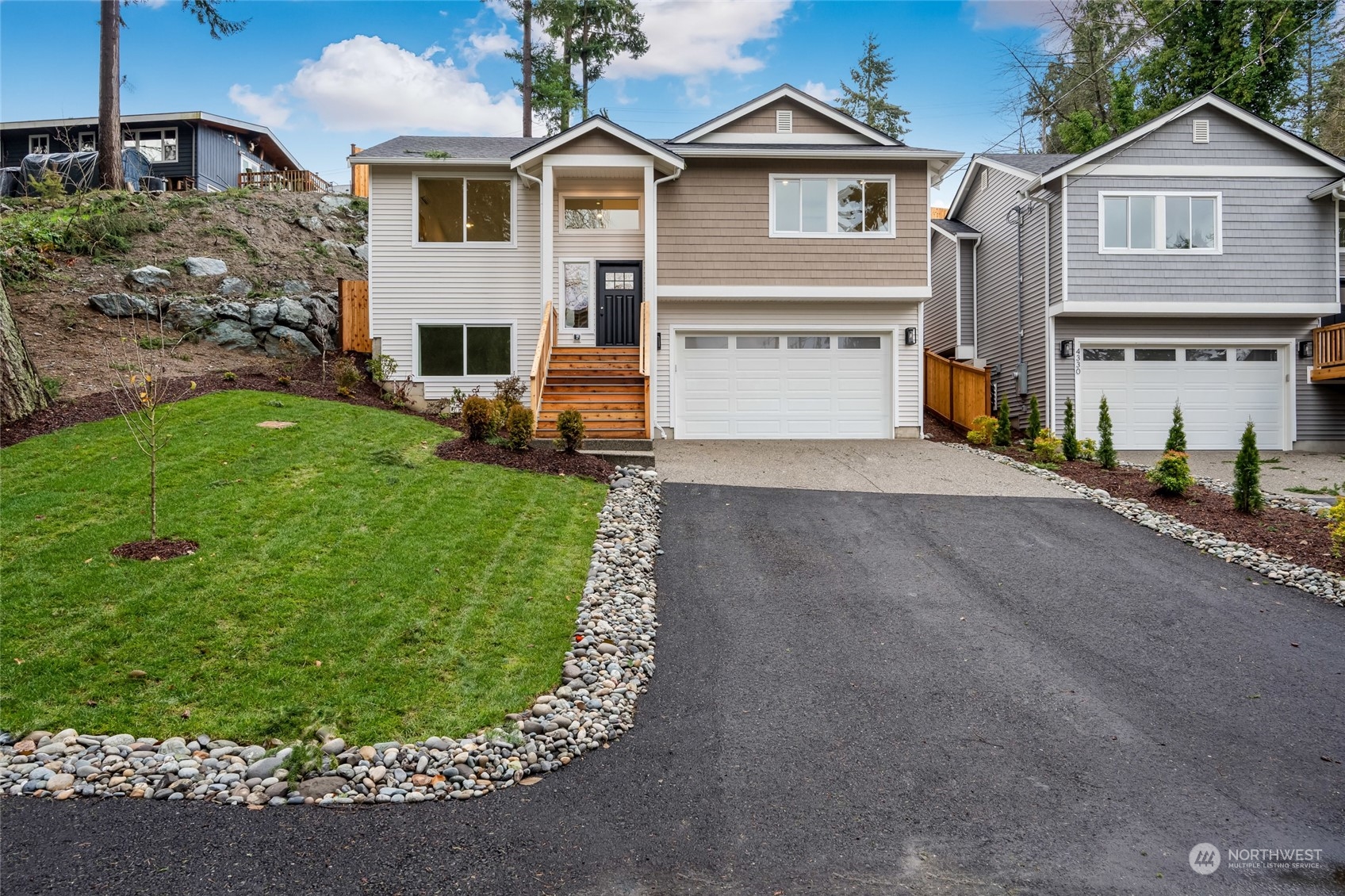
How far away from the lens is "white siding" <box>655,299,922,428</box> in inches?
568

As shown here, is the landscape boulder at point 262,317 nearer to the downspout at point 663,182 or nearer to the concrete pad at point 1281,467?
the downspout at point 663,182

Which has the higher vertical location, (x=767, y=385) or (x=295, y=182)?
(x=295, y=182)

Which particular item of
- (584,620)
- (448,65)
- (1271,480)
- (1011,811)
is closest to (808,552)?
(584,620)

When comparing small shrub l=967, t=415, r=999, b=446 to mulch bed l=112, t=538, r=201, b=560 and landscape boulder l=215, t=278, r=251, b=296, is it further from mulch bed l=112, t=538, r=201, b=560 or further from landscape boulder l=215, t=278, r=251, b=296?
landscape boulder l=215, t=278, r=251, b=296

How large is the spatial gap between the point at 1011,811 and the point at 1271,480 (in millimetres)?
11450

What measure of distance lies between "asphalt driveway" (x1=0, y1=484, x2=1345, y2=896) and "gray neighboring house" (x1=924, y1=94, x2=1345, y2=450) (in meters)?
9.17

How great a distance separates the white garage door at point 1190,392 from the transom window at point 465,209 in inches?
473

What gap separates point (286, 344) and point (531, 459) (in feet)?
24.9

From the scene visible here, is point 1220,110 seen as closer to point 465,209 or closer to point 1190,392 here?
point 1190,392

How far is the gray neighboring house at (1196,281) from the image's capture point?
14.7 metres

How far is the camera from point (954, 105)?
86.9ft

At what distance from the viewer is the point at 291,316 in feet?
48.5

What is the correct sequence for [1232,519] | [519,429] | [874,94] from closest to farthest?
1. [1232,519]
2. [519,429]
3. [874,94]

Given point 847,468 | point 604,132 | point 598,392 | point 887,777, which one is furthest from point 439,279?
point 887,777
